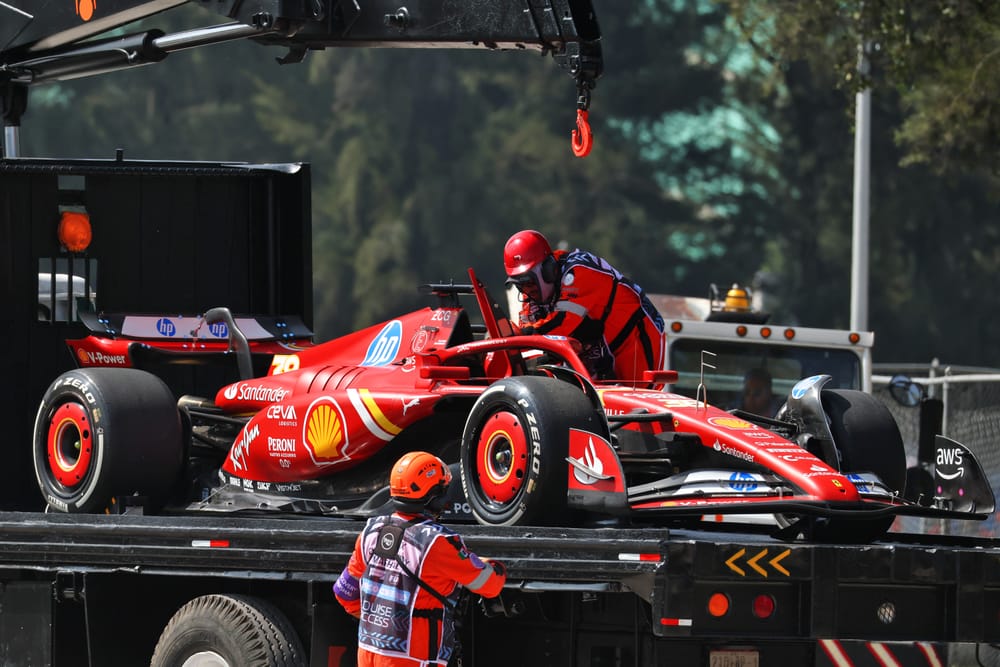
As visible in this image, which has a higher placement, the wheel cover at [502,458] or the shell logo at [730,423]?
the shell logo at [730,423]

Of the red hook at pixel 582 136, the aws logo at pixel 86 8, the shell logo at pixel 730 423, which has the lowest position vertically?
the shell logo at pixel 730 423

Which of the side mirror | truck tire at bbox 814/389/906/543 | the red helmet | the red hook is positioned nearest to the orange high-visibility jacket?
truck tire at bbox 814/389/906/543

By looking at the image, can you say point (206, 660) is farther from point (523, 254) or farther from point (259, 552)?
point (523, 254)

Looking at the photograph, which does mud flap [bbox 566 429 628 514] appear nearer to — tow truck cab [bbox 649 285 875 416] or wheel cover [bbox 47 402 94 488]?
wheel cover [bbox 47 402 94 488]

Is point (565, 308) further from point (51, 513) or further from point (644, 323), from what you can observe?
point (51, 513)

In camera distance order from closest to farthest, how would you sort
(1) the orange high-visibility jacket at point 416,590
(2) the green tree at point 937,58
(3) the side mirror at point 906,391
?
1. (1) the orange high-visibility jacket at point 416,590
2. (3) the side mirror at point 906,391
3. (2) the green tree at point 937,58

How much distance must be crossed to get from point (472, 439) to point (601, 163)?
123ft

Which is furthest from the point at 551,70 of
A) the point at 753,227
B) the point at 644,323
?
the point at 644,323

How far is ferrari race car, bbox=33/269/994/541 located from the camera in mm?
7961

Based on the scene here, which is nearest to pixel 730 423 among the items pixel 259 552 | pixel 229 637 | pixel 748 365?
pixel 259 552

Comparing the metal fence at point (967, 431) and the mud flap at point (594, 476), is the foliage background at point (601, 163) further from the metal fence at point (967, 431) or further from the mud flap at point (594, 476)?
the mud flap at point (594, 476)

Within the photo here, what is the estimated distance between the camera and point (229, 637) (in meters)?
8.44

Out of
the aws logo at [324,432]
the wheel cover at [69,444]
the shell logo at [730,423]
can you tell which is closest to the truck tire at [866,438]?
the shell logo at [730,423]

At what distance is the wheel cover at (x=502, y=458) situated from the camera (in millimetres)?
8094
